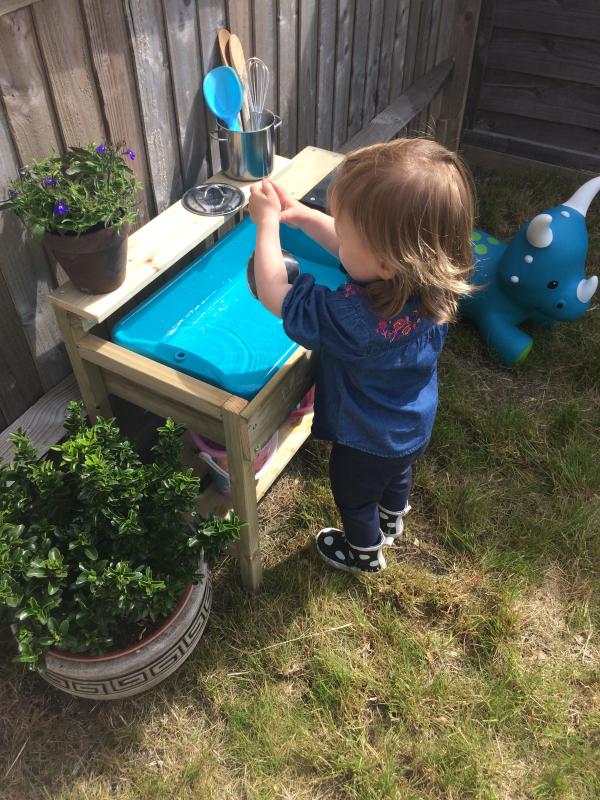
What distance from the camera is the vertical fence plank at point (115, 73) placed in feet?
5.00

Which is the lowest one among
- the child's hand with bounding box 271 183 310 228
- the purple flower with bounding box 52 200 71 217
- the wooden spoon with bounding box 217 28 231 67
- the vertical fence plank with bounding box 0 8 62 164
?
the child's hand with bounding box 271 183 310 228

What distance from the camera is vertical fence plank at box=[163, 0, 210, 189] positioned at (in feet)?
5.73

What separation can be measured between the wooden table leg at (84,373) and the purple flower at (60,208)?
0.29 metres

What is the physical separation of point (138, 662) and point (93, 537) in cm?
37

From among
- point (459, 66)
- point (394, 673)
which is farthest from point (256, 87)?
point (459, 66)

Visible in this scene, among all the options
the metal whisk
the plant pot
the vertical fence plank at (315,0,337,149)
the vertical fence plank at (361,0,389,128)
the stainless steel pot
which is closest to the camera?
the plant pot

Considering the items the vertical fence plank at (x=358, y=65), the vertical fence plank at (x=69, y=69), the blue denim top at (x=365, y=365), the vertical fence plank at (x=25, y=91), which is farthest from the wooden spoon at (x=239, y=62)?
the vertical fence plank at (x=358, y=65)

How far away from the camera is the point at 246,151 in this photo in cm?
191

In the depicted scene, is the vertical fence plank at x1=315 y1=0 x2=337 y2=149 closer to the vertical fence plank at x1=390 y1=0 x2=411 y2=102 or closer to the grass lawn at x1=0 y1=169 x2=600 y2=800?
the vertical fence plank at x1=390 y1=0 x2=411 y2=102

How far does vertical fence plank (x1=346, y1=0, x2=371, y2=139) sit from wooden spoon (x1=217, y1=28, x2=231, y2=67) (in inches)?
39.2

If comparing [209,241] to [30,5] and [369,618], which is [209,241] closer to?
[30,5]

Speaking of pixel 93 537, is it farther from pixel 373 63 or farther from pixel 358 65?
pixel 373 63

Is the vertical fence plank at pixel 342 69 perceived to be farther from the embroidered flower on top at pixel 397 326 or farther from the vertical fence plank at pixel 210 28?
the embroidered flower on top at pixel 397 326

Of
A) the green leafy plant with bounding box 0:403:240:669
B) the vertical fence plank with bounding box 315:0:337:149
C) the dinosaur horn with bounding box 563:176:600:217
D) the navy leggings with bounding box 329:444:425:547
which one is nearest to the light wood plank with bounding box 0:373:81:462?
the green leafy plant with bounding box 0:403:240:669
